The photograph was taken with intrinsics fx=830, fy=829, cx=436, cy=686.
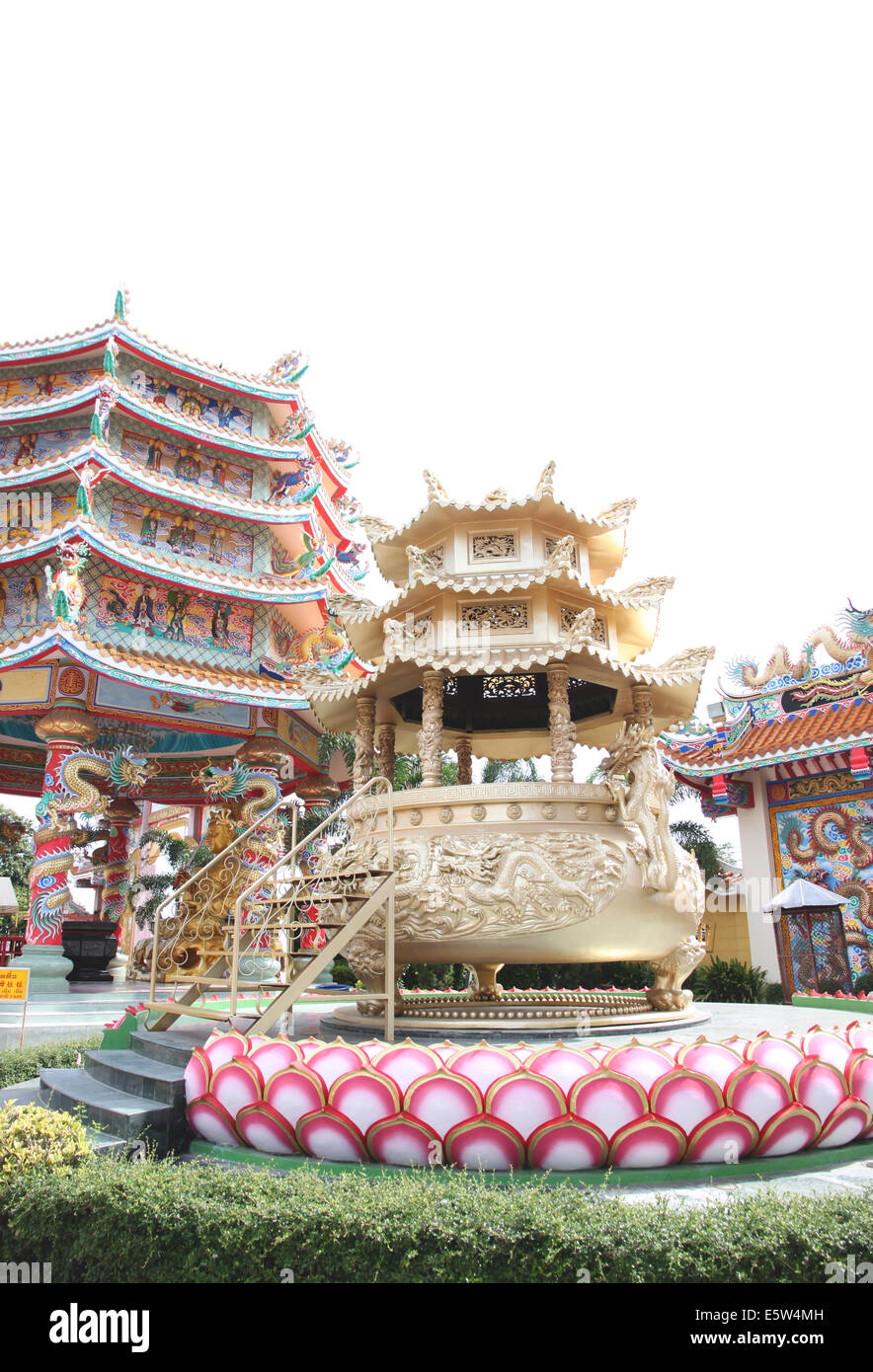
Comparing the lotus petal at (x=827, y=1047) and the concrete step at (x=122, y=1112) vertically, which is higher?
the lotus petal at (x=827, y=1047)

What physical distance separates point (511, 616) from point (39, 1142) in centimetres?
648

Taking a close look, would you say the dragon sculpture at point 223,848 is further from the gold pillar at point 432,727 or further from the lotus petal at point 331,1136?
the lotus petal at point 331,1136

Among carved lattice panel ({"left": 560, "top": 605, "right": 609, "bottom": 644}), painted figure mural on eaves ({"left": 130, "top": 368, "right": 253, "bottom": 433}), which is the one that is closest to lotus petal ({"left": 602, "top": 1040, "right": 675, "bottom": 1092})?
carved lattice panel ({"left": 560, "top": 605, "right": 609, "bottom": 644})

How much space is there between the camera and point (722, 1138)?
5230mm

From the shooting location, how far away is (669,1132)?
510 cm

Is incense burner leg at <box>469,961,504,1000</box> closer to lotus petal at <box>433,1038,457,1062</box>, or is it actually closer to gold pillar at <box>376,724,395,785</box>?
gold pillar at <box>376,724,395,785</box>

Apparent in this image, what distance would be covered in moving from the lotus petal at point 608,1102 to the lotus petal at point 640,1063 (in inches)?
2.3

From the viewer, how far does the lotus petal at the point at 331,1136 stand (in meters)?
5.22

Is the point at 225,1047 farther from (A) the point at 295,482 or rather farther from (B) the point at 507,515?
(A) the point at 295,482

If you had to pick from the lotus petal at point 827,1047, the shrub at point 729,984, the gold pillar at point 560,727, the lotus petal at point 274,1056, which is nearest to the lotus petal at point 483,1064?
the lotus petal at point 274,1056

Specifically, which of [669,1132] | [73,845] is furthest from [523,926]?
[73,845]
